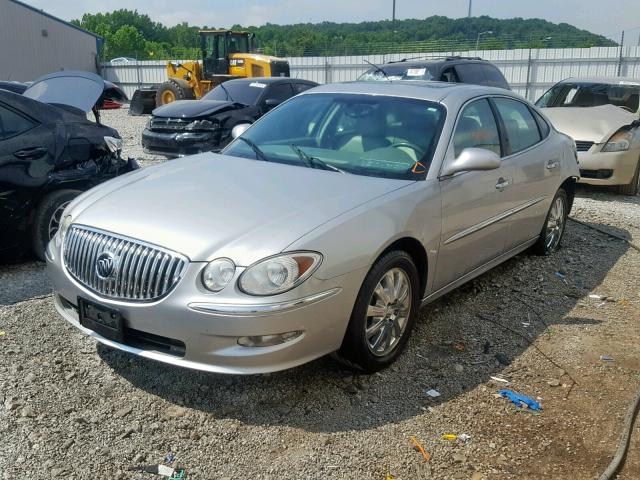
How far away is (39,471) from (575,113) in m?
8.68

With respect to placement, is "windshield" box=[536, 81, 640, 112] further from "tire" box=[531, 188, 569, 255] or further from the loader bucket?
the loader bucket

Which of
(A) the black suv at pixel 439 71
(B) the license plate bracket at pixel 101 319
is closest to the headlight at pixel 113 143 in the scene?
(B) the license plate bracket at pixel 101 319

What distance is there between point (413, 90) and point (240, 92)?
7.32 m

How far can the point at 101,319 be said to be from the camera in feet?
10.6

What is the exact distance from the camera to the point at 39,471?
111 inches

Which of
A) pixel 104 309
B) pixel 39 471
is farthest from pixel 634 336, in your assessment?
pixel 39 471

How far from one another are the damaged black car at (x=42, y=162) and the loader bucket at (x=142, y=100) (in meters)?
16.4

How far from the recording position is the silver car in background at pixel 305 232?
9.89 ft

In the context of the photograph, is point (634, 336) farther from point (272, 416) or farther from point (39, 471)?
point (39, 471)

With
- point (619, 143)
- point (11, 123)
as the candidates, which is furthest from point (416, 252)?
point (619, 143)

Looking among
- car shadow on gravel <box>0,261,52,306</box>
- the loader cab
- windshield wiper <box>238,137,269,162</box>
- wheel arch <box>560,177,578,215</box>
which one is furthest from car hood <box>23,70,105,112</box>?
the loader cab

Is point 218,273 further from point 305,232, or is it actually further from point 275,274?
point 305,232

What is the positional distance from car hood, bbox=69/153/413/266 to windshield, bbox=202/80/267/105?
7.24 m

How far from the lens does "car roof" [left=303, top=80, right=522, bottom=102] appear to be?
14.7 feet
